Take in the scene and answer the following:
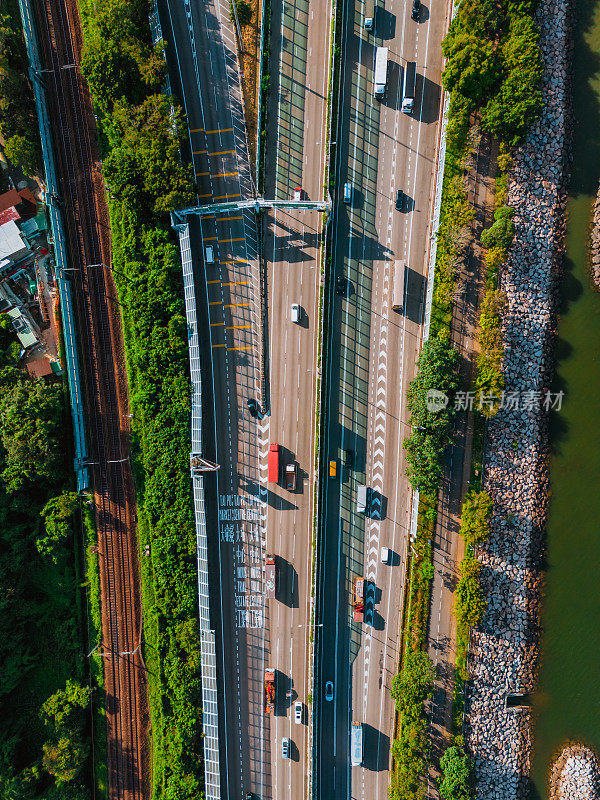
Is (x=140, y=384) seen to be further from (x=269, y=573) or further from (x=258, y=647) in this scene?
(x=258, y=647)

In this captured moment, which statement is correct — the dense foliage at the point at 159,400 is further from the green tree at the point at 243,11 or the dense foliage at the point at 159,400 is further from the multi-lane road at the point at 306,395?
the green tree at the point at 243,11

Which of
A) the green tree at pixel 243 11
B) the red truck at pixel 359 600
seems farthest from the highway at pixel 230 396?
the red truck at pixel 359 600

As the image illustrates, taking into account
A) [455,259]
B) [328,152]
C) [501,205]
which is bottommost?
[455,259]

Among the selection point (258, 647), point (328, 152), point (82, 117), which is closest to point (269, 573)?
point (258, 647)

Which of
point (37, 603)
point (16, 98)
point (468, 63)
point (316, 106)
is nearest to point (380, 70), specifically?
point (316, 106)

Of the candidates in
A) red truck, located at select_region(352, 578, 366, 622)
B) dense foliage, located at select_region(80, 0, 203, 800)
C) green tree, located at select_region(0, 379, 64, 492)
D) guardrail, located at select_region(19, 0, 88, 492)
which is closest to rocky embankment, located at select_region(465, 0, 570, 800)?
red truck, located at select_region(352, 578, 366, 622)

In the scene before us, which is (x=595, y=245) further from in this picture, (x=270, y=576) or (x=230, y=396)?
(x=270, y=576)
